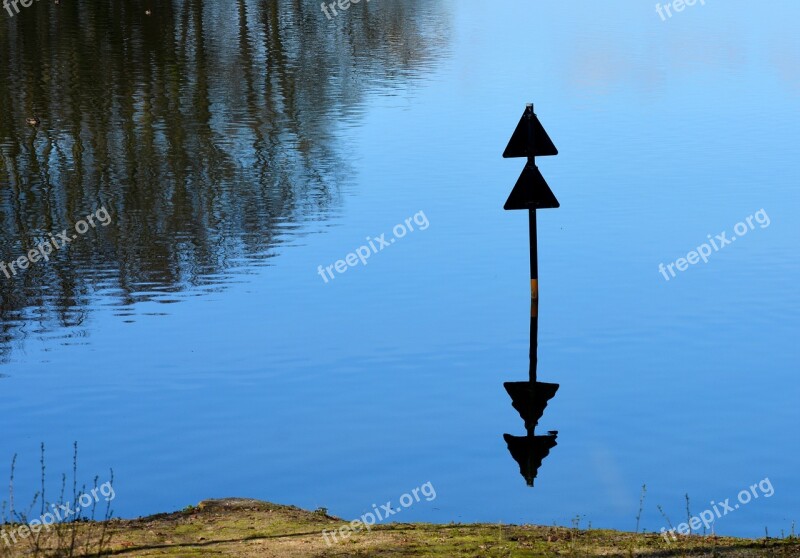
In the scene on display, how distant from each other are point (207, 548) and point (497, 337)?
1010 cm

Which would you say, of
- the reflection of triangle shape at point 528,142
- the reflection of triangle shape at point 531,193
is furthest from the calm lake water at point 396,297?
the reflection of triangle shape at point 528,142

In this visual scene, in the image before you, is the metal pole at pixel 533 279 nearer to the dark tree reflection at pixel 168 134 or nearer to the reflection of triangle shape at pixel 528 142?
the reflection of triangle shape at pixel 528 142

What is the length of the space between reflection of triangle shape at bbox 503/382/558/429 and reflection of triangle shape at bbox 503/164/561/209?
3.51 meters

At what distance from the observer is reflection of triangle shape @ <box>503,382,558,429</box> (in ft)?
60.5

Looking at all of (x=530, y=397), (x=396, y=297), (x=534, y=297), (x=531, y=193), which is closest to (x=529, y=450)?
(x=530, y=397)

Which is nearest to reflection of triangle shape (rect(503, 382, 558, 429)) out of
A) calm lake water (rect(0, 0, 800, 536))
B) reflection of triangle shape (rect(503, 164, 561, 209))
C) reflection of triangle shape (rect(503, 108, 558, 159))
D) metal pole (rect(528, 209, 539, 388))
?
calm lake water (rect(0, 0, 800, 536))

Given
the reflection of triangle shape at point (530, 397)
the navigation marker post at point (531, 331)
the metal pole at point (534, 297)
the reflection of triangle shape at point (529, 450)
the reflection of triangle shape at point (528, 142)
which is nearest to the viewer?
the reflection of triangle shape at point (529, 450)

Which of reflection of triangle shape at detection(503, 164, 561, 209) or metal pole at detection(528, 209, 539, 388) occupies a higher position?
reflection of triangle shape at detection(503, 164, 561, 209)

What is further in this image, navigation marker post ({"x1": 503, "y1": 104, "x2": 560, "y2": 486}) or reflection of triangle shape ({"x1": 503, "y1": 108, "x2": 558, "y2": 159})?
reflection of triangle shape ({"x1": 503, "y1": 108, "x2": 558, "y2": 159})

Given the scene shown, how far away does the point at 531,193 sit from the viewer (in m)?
21.8

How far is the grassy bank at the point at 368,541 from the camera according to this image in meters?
11.4

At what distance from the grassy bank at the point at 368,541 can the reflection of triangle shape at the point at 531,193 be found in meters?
9.45

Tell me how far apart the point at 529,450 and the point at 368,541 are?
18.2 feet

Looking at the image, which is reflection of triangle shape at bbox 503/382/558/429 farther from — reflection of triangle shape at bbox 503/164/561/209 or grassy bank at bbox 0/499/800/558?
grassy bank at bbox 0/499/800/558
